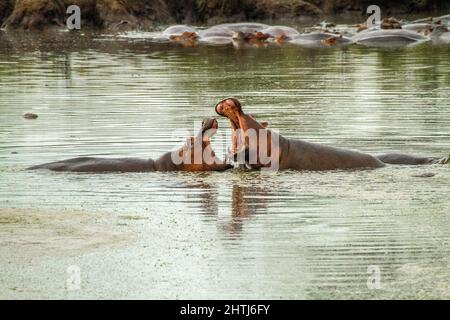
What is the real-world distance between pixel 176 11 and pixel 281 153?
1385 inches

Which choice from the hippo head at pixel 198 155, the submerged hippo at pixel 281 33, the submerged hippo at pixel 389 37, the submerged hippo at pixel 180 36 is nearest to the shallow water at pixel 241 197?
the hippo head at pixel 198 155

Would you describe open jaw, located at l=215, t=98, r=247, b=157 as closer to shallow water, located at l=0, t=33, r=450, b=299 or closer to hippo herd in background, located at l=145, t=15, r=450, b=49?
shallow water, located at l=0, t=33, r=450, b=299

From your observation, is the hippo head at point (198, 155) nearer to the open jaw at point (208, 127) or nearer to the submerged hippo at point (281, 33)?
the open jaw at point (208, 127)

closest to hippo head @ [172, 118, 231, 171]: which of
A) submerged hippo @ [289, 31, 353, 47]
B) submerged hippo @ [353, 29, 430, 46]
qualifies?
submerged hippo @ [353, 29, 430, 46]

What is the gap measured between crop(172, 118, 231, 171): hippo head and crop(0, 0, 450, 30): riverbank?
2987cm

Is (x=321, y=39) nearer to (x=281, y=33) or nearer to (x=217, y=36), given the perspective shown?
(x=281, y=33)

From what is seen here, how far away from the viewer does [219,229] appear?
7469 mm

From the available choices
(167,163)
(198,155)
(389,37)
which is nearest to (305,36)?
(389,37)

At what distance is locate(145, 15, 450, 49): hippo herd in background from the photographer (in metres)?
28.8

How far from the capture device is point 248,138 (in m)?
9.20

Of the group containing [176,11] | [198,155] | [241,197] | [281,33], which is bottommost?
[176,11]
